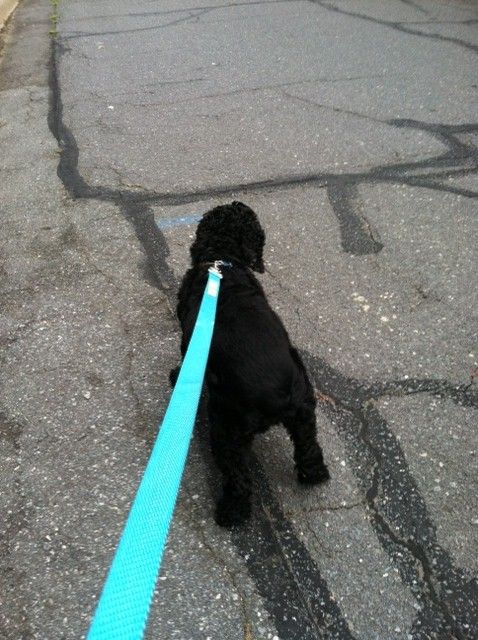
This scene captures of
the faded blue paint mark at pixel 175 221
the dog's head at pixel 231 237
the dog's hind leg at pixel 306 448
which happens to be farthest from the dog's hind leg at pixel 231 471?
the faded blue paint mark at pixel 175 221

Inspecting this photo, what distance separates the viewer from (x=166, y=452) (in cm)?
158

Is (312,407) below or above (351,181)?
above

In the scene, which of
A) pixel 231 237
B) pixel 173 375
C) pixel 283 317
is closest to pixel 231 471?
pixel 173 375

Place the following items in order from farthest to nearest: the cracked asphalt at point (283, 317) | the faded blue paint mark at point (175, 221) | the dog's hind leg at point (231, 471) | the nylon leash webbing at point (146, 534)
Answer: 1. the faded blue paint mark at point (175, 221)
2. the dog's hind leg at point (231, 471)
3. the cracked asphalt at point (283, 317)
4. the nylon leash webbing at point (146, 534)

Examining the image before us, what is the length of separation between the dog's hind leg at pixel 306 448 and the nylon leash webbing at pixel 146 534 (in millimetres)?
732

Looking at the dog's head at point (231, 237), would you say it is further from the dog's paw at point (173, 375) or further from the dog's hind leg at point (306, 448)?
the dog's hind leg at point (306, 448)

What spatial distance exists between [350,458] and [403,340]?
96 centimetres

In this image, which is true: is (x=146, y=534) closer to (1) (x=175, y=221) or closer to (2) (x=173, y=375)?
(2) (x=173, y=375)

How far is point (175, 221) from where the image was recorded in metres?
4.65

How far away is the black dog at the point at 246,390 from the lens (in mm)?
2336

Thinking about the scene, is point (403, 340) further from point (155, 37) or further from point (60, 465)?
point (155, 37)

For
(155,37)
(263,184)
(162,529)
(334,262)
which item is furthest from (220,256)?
(155,37)

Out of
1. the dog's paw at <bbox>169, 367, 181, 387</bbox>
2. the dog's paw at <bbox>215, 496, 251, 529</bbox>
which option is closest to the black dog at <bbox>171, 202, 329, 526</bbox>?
the dog's paw at <bbox>215, 496, 251, 529</bbox>

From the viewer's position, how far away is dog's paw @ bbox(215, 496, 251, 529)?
2492 mm
